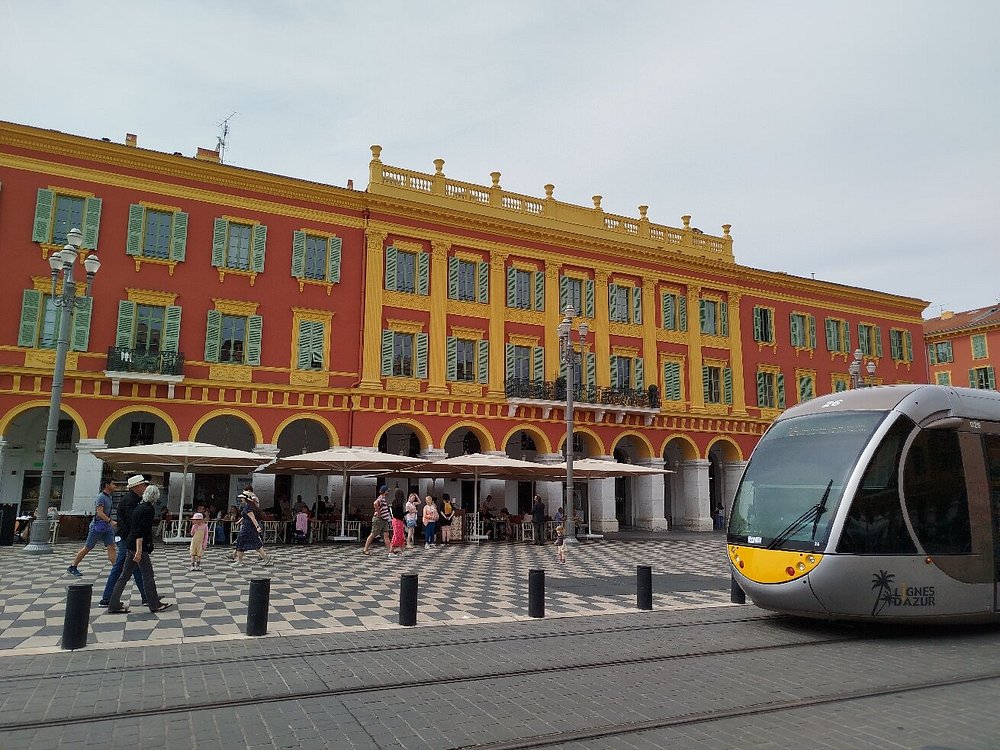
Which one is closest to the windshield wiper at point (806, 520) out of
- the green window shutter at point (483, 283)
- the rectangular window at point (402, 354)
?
the rectangular window at point (402, 354)

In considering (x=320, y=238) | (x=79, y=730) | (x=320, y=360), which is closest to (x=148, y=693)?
(x=79, y=730)

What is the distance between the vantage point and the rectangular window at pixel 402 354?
88.9 feet

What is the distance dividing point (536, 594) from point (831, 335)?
33.3m

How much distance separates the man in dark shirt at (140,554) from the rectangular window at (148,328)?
52.6 ft

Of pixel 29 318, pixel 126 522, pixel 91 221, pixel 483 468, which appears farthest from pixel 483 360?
pixel 126 522

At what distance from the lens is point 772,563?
27.6ft

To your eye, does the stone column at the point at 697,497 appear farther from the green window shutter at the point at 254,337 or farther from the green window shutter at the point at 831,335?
the green window shutter at the point at 254,337

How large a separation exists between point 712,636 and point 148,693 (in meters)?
6.04

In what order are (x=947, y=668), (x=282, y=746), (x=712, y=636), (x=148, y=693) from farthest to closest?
(x=712, y=636) → (x=947, y=668) → (x=148, y=693) → (x=282, y=746)

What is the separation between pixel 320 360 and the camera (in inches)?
1023

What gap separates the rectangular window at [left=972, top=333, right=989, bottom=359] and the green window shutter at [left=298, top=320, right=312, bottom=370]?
1754 inches

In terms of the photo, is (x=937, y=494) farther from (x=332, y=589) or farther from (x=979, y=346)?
(x=979, y=346)

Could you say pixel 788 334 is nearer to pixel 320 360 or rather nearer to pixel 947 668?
pixel 320 360

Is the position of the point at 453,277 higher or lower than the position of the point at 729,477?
higher
